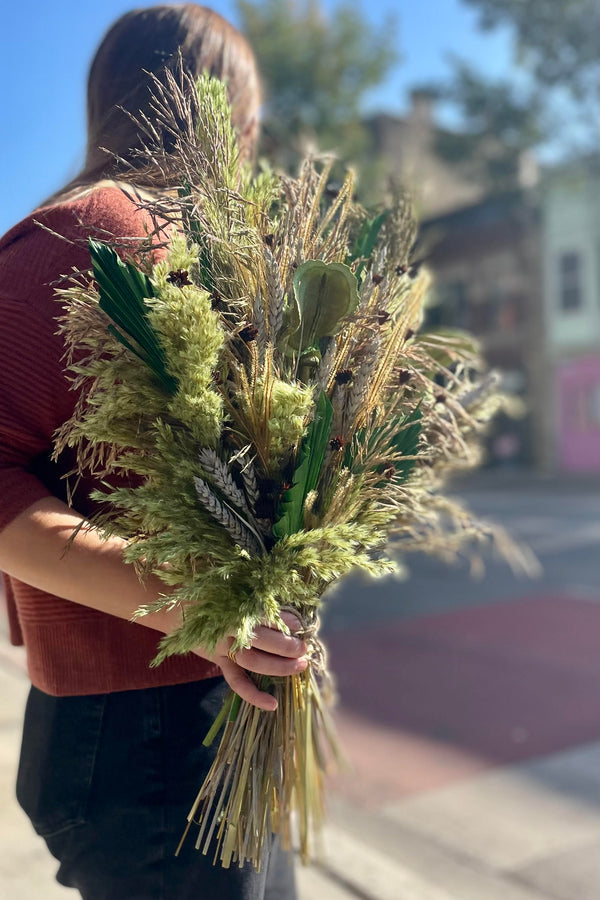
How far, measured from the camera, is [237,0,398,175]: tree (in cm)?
1873

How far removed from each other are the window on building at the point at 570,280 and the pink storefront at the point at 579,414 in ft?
4.65

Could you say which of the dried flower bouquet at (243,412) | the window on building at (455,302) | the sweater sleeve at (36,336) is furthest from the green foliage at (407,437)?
the window on building at (455,302)

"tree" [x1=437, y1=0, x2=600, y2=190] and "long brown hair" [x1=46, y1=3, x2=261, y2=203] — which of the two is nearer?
"long brown hair" [x1=46, y1=3, x2=261, y2=203]

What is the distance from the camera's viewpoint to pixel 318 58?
62.2ft

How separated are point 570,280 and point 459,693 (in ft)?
62.9

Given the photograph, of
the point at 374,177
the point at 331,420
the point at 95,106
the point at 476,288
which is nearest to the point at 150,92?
the point at 95,106

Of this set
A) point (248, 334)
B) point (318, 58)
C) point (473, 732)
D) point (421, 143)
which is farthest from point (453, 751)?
point (421, 143)

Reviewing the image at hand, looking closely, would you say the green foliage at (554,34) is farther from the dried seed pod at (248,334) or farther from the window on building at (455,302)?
the dried seed pod at (248,334)

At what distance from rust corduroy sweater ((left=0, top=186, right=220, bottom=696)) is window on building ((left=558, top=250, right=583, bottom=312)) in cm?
2231

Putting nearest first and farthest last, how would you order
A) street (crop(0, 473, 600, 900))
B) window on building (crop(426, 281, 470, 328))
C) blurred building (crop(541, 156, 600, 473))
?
street (crop(0, 473, 600, 900)), blurred building (crop(541, 156, 600, 473)), window on building (crop(426, 281, 470, 328))

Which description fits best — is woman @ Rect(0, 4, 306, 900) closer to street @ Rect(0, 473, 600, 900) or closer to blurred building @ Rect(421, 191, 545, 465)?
street @ Rect(0, 473, 600, 900)

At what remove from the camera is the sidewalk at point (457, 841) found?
112 inches

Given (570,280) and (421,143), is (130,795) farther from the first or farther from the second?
(421,143)

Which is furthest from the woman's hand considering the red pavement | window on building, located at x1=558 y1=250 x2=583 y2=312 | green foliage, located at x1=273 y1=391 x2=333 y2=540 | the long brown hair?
window on building, located at x1=558 y1=250 x2=583 y2=312
